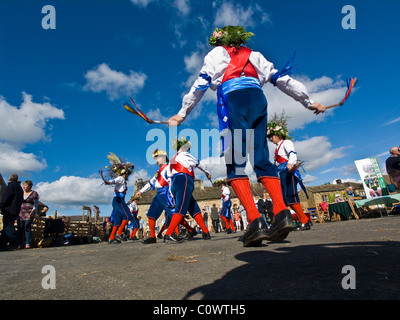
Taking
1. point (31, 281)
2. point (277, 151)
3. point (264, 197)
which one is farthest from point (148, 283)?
point (264, 197)

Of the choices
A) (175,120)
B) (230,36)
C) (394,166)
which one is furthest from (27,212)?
(394,166)

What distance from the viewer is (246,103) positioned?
102 inches

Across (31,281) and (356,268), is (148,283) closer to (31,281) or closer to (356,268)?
(31,281)

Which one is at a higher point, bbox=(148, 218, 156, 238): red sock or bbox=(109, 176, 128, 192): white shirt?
bbox=(109, 176, 128, 192): white shirt

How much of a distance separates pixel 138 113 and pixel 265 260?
78.3 inches

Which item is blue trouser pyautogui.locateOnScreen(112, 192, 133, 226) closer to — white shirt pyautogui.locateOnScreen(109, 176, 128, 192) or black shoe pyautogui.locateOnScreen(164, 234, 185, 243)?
white shirt pyautogui.locateOnScreen(109, 176, 128, 192)

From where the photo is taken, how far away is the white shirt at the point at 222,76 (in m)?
2.85

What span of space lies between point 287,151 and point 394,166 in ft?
15.3

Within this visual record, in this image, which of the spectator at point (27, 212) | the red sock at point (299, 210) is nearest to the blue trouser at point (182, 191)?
the red sock at point (299, 210)

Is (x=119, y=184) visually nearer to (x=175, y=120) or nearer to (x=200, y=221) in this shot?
(x=200, y=221)

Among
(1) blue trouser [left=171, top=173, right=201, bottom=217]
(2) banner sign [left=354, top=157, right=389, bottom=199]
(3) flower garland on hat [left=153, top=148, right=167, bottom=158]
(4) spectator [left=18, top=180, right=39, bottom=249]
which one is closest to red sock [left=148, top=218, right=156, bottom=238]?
(1) blue trouser [left=171, top=173, right=201, bottom=217]

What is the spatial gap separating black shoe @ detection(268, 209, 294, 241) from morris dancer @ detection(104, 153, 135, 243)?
22.2 feet

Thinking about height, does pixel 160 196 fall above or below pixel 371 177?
below

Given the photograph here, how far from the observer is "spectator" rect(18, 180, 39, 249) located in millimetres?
8469
